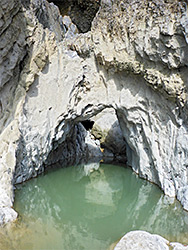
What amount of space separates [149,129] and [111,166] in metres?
4.85

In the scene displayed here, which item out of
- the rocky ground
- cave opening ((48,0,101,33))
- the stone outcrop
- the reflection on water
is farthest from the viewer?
cave opening ((48,0,101,33))

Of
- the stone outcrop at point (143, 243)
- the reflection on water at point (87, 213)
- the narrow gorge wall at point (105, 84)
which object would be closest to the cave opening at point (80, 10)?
the narrow gorge wall at point (105, 84)

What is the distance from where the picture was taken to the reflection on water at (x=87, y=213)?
210 inches

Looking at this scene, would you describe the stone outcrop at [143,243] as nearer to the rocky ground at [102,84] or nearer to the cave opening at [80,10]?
the rocky ground at [102,84]

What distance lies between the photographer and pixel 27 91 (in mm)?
9109

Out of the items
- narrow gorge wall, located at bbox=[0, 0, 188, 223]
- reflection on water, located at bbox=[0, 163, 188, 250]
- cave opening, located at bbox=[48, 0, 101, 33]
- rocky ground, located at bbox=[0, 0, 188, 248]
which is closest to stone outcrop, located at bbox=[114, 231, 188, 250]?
reflection on water, located at bbox=[0, 163, 188, 250]

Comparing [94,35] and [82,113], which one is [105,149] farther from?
[94,35]

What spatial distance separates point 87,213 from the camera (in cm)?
714

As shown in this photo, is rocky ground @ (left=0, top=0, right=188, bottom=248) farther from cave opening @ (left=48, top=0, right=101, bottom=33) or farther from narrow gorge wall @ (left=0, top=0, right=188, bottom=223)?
cave opening @ (left=48, top=0, right=101, bottom=33)

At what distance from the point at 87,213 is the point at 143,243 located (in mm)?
2739

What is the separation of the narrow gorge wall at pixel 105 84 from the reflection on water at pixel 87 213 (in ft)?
1.91

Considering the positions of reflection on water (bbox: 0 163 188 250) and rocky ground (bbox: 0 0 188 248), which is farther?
rocky ground (bbox: 0 0 188 248)

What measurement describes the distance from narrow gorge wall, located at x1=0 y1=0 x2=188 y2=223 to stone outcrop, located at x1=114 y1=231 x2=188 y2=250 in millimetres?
2626

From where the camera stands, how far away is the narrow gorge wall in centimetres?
775
